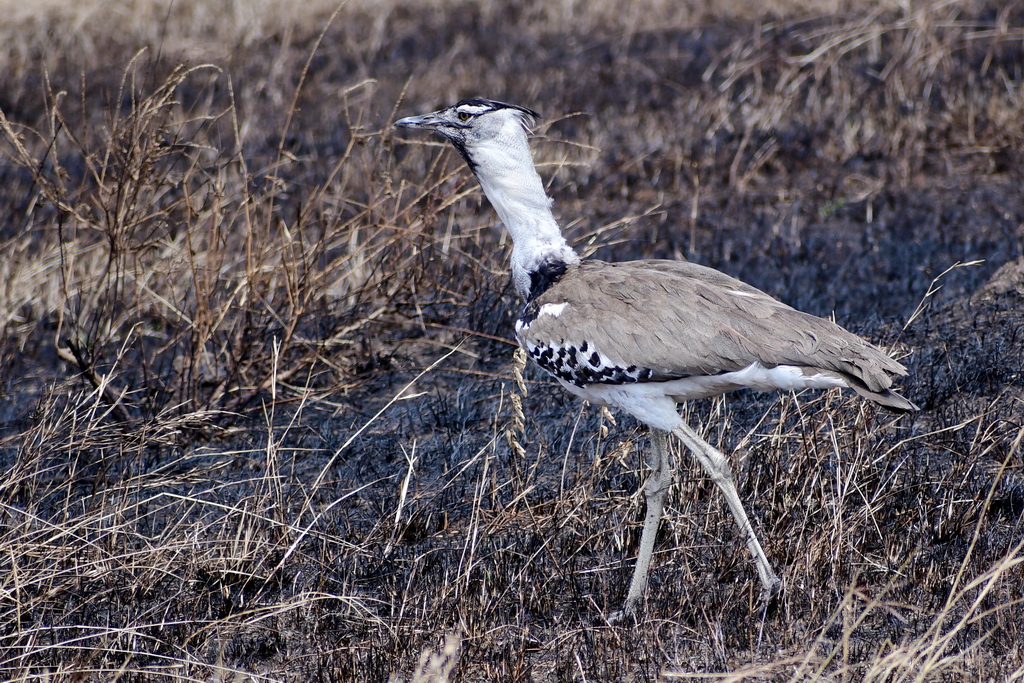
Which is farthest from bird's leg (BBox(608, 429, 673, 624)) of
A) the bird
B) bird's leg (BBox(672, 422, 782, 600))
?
bird's leg (BBox(672, 422, 782, 600))

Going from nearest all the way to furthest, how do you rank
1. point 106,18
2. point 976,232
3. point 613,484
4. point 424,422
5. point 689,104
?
1. point 613,484
2. point 424,422
3. point 976,232
4. point 689,104
5. point 106,18

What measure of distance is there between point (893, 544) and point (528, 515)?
1189 mm

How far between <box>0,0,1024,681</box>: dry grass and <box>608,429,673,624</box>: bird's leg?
0.31 feet

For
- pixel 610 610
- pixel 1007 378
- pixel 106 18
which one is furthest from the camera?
pixel 106 18

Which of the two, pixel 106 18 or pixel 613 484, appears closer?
pixel 613 484

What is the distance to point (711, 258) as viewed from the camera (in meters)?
6.35

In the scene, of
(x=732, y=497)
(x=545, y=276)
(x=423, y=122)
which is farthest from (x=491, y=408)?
(x=732, y=497)

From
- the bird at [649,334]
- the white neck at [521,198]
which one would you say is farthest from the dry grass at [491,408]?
the white neck at [521,198]

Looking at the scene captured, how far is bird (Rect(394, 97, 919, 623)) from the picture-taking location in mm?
3199

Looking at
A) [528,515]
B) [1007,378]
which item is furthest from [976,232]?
[528,515]

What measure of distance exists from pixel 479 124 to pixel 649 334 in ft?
3.18

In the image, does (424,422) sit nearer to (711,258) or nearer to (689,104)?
(711,258)

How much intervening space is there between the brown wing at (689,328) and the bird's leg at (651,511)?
47 cm

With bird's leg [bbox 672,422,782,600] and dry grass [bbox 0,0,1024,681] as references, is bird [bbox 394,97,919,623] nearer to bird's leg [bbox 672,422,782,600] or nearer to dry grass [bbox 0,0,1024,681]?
bird's leg [bbox 672,422,782,600]
